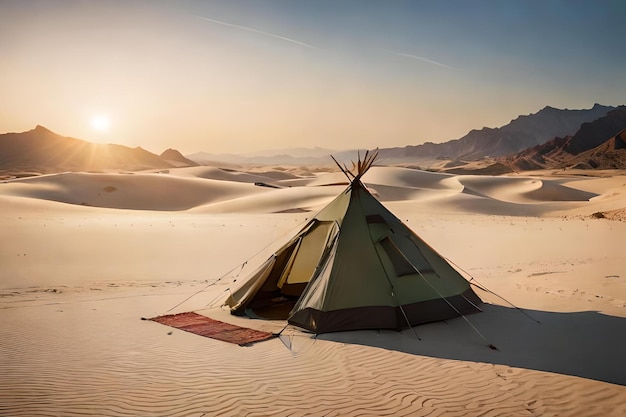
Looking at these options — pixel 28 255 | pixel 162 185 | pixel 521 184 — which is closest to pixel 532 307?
pixel 28 255

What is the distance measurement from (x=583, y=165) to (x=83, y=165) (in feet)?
434

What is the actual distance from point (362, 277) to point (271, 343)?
2.07 metres

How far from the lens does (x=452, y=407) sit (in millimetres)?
5695

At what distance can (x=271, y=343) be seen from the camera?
26.5ft

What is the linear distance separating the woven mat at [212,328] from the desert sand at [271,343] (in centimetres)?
27

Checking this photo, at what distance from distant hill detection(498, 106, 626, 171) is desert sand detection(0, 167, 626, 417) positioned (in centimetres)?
11056

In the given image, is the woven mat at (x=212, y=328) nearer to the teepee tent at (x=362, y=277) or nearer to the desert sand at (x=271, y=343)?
the desert sand at (x=271, y=343)

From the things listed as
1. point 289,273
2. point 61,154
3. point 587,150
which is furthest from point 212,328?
point 587,150

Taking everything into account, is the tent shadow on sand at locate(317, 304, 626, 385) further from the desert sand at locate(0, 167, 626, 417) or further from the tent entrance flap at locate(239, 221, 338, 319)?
the tent entrance flap at locate(239, 221, 338, 319)

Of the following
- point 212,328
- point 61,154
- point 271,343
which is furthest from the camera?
point 61,154

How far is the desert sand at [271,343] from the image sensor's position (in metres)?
5.84

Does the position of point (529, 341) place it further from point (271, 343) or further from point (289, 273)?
point (289, 273)

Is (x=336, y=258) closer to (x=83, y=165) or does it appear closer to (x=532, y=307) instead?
(x=532, y=307)

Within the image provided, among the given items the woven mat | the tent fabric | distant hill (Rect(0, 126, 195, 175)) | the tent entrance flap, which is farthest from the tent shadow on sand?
distant hill (Rect(0, 126, 195, 175))
